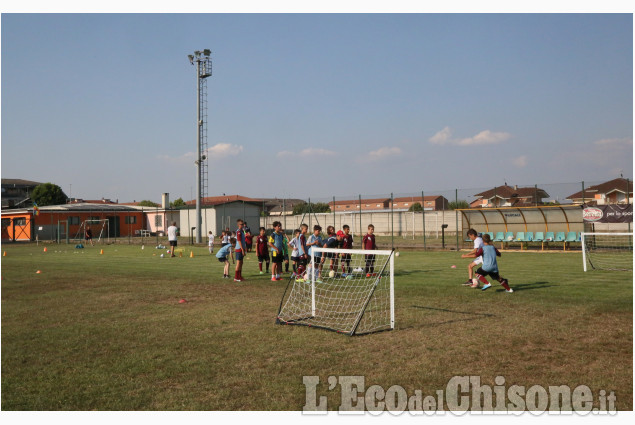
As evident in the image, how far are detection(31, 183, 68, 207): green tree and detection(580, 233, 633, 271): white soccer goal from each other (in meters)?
82.1

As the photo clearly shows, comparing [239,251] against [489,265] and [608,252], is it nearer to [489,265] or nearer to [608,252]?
[489,265]

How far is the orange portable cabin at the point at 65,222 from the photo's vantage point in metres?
55.9

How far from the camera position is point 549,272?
17.5m

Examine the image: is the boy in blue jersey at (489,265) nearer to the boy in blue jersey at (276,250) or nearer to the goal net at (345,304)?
the goal net at (345,304)

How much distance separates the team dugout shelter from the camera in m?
28.5

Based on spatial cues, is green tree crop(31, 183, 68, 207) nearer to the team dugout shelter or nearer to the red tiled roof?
the team dugout shelter

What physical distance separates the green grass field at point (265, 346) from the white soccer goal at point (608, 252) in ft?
17.7

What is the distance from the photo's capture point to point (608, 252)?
82.3 feet

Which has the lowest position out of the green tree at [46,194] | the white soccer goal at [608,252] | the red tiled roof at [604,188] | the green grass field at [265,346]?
the green grass field at [265,346]

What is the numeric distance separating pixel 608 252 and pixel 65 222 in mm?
50243

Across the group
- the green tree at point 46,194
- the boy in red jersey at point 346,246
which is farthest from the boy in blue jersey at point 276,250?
the green tree at point 46,194

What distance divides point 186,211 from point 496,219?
3316 centimetres

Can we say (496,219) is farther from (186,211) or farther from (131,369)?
(186,211)

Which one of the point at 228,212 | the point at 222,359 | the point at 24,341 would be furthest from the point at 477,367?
the point at 228,212
